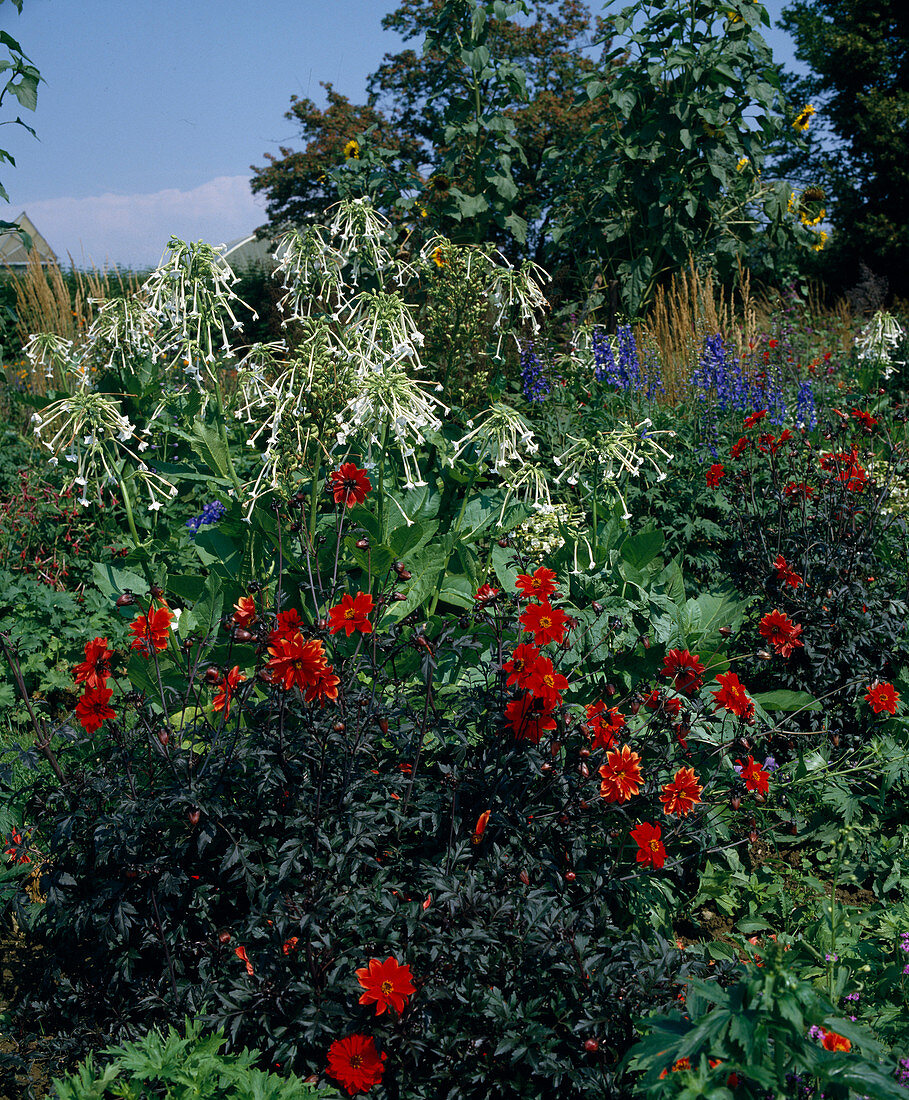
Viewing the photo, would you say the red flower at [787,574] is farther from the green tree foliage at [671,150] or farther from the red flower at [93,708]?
the green tree foliage at [671,150]

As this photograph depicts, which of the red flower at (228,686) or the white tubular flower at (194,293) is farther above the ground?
the white tubular flower at (194,293)

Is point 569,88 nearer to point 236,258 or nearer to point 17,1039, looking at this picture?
point 236,258

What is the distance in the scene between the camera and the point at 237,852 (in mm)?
1683

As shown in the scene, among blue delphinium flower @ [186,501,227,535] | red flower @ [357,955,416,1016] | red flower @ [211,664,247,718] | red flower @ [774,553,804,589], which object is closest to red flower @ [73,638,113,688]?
red flower @ [211,664,247,718]

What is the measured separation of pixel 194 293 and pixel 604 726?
2.27 m

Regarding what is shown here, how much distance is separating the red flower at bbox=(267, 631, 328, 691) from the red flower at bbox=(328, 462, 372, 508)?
0.51 metres

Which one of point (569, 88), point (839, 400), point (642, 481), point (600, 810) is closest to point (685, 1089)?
point (600, 810)

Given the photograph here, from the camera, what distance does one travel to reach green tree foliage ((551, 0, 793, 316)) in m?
6.59

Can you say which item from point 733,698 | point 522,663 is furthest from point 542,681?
point 733,698

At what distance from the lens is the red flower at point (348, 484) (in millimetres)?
2076

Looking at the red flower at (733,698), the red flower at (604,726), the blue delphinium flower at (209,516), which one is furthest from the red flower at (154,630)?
the blue delphinium flower at (209,516)

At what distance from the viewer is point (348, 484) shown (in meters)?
2.09

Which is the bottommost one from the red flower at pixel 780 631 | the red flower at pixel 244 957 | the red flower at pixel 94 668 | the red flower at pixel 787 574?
the red flower at pixel 244 957

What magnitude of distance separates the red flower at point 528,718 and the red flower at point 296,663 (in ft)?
1.59
